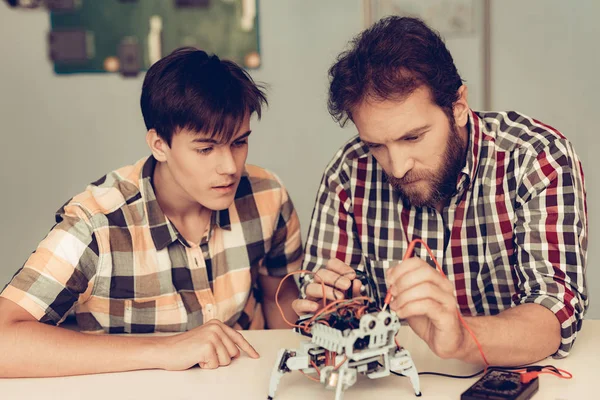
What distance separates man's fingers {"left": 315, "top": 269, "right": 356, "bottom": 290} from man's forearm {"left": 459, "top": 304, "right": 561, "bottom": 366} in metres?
0.25

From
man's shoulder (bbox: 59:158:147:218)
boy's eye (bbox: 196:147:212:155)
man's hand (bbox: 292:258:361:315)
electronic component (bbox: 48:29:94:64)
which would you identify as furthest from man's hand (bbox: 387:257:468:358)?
electronic component (bbox: 48:29:94:64)

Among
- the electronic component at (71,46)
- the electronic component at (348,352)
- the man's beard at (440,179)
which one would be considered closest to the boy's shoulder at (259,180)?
the man's beard at (440,179)

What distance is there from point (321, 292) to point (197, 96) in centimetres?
58

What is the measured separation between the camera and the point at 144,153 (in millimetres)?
3096

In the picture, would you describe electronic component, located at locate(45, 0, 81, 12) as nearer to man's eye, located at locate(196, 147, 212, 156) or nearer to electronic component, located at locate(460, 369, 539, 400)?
man's eye, located at locate(196, 147, 212, 156)

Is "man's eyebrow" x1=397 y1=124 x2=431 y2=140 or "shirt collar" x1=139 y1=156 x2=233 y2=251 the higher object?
"man's eyebrow" x1=397 y1=124 x2=431 y2=140

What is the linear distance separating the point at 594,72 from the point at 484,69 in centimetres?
48

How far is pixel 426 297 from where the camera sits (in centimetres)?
113

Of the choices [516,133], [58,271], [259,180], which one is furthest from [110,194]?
[516,133]

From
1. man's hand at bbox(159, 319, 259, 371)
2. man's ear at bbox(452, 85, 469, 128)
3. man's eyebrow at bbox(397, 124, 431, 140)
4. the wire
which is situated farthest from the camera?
man's ear at bbox(452, 85, 469, 128)

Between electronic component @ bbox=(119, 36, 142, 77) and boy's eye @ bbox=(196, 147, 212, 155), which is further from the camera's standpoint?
electronic component @ bbox=(119, 36, 142, 77)

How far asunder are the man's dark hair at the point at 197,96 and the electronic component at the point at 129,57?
138 centimetres

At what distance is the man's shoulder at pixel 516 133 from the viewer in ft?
4.96

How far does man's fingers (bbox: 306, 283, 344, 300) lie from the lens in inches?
53.8
